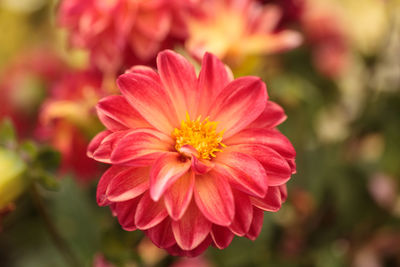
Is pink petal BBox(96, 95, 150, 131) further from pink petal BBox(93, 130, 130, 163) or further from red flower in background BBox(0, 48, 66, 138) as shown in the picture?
red flower in background BBox(0, 48, 66, 138)

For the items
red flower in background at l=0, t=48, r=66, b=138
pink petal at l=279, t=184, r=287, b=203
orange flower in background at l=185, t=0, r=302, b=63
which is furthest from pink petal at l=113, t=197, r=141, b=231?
red flower in background at l=0, t=48, r=66, b=138

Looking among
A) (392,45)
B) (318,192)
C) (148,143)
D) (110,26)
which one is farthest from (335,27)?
(148,143)

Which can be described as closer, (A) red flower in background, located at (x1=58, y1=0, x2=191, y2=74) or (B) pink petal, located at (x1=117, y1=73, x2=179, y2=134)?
(B) pink petal, located at (x1=117, y1=73, x2=179, y2=134)

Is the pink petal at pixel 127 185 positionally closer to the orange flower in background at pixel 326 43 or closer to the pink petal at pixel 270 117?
the pink petal at pixel 270 117

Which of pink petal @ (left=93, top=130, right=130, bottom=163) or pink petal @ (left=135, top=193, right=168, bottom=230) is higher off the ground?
pink petal @ (left=93, top=130, right=130, bottom=163)

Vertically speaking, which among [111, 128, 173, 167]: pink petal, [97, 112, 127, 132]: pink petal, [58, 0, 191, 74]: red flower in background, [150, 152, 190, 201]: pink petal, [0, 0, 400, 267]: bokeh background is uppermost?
[58, 0, 191, 74]: red flower in background
